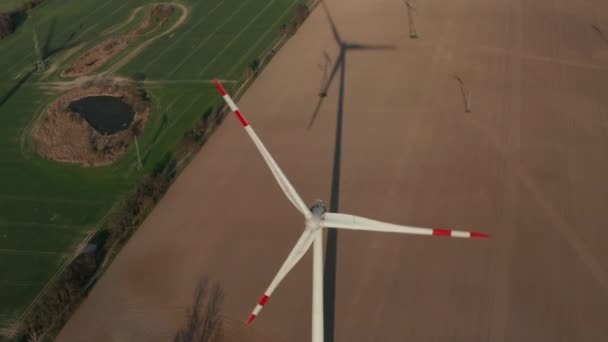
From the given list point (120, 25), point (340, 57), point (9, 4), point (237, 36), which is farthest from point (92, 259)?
point (9, 4)

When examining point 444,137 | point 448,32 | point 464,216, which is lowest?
point 464,216

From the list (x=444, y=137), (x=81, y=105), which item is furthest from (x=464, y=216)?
(x=81, y=105)

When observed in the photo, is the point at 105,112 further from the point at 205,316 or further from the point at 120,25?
the point at 205,316

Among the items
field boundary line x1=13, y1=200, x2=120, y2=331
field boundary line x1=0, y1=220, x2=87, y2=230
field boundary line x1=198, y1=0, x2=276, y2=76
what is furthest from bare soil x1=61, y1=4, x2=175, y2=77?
field boundary line x1=13, y1=200, x2=120, y2=331

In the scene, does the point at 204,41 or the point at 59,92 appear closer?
the point at 59,92

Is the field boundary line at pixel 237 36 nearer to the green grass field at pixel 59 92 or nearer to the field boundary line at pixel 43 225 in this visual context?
the green grass field at pixel 59 92

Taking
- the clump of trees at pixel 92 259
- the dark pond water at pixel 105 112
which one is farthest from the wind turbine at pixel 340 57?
the dark pond water at pixel 105 112

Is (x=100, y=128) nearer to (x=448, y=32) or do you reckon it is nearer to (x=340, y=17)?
(x=340, y=17)
